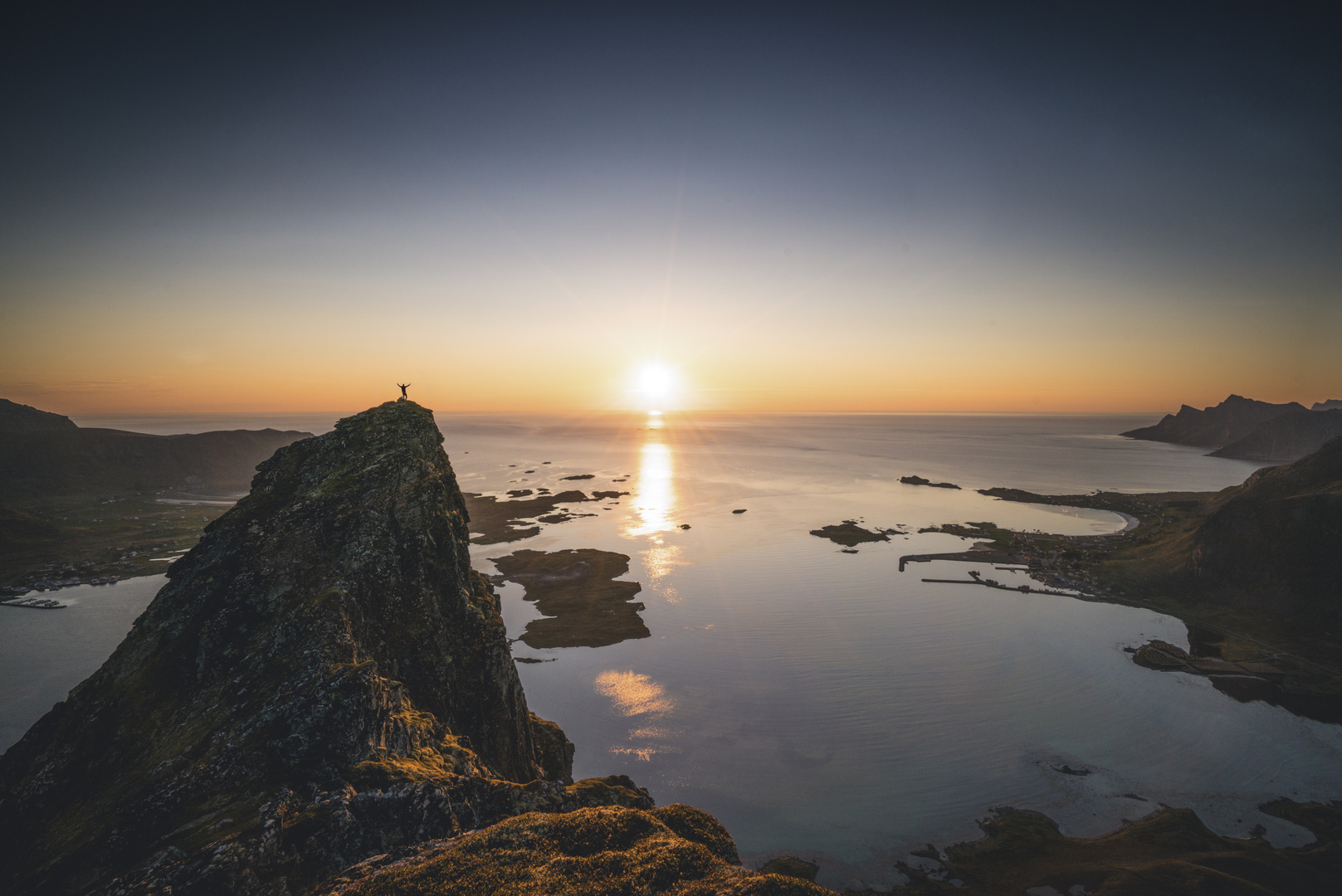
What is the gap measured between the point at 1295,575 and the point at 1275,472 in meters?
15.0

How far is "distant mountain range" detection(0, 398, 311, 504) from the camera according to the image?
328 feet

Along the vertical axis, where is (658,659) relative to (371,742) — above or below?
below

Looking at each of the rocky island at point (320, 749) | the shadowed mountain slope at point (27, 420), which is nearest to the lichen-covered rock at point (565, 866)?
the rocky island at point (320, 749)

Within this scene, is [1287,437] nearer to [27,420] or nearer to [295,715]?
[295,715]

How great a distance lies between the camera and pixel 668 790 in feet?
81.8

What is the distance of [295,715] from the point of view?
35.1 ft

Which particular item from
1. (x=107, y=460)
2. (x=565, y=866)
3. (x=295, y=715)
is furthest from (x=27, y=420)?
(x=565, y=866)

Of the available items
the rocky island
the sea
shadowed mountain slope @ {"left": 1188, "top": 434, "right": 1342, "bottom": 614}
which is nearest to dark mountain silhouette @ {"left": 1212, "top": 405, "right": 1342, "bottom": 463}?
shadowed mountain slope @ {"left": 1188, "top": 434, "right": 1342, "bottom": 614}

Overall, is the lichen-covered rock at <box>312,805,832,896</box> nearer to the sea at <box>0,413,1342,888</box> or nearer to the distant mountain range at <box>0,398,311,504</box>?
the sea at <box>0,413,1342,888</box>

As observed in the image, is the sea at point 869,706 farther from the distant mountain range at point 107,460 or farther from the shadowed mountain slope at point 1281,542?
the distant mountain range at point 107,460

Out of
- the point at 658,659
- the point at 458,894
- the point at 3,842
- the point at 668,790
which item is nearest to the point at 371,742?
the point at 458,894

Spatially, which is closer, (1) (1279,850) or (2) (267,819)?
(2) (267,819)

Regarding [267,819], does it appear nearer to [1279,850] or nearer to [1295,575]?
[1279,850]

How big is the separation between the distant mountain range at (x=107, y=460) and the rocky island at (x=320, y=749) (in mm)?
107745
